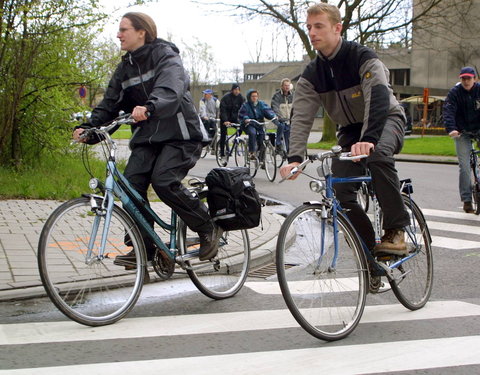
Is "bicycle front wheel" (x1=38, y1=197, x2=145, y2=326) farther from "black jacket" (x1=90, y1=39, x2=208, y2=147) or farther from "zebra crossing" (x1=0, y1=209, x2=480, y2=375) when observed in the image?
"black jacket" (x1=90, y1=39, x2=208, y2=147)

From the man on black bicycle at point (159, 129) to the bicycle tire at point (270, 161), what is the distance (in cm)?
925

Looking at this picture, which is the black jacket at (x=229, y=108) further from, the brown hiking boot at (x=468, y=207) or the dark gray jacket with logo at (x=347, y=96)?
the dark gray jacket with logo at (x=347, y=96)

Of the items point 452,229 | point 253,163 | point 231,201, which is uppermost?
point 231,201

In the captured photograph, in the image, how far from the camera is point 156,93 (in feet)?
15.2

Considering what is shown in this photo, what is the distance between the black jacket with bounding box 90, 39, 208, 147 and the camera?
15.5 feet

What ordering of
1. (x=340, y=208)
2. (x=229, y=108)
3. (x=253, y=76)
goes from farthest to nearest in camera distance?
(x=253, y=76) → (x=229, y=108) → (x=340, y=208)

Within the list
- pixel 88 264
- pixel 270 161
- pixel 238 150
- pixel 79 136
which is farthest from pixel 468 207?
pixel 238 150

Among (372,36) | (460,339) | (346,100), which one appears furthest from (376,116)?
(372,36)

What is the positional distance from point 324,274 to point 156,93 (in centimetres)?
156

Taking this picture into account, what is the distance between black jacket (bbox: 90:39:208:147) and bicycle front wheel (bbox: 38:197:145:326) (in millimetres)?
644

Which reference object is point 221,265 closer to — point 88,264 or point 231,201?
point 231,201

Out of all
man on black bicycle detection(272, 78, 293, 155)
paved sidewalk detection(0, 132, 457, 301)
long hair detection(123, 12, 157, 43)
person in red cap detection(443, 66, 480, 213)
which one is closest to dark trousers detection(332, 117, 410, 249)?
long hair detection(123, 12, 157, 43)

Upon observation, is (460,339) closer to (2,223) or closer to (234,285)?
(234,285)

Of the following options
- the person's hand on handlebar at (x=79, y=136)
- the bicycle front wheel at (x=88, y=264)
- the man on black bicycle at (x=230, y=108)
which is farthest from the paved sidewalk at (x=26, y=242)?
the man on black bicycle at (x=230, y=108)
